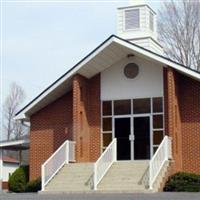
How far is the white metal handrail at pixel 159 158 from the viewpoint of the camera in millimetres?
21450

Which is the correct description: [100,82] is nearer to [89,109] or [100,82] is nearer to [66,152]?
[89,109]

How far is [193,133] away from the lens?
25703mm

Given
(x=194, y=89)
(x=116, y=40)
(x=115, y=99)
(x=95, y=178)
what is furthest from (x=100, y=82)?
(x=95, y=178)

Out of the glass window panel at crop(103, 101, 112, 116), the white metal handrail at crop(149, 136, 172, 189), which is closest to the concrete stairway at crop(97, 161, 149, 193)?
the white metal handrail at crop(149, 136, 172, 189)

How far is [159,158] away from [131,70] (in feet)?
18.6

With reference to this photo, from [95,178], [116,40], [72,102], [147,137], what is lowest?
[95,178]

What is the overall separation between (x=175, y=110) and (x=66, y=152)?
528 centimetres

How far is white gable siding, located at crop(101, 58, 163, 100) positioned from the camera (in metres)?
26.6

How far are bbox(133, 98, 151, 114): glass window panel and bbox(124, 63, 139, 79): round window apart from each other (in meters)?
1.22

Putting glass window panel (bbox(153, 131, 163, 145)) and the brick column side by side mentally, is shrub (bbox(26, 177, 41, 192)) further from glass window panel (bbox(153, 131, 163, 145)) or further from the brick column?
the brick column

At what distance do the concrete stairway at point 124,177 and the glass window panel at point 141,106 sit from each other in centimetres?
321

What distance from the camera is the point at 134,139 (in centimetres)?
2672

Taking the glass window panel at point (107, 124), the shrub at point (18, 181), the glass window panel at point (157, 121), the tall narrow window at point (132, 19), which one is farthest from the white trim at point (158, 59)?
the shrub at point (18, 181)

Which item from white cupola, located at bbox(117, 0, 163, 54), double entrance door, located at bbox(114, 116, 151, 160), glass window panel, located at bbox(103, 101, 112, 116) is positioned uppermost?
white cupola, located at bbox(117, 0, 163, 54)
